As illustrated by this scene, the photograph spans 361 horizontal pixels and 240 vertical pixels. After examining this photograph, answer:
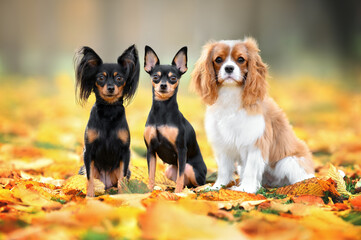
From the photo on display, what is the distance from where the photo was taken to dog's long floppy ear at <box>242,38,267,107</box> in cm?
366

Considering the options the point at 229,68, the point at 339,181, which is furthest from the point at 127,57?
the point at 339,181

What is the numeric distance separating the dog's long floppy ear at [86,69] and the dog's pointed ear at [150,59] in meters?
0.42

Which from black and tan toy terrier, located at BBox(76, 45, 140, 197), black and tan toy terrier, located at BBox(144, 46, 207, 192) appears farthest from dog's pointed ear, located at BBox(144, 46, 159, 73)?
black and tan toy terrier, located at BBox(76, 45, 140, 197)

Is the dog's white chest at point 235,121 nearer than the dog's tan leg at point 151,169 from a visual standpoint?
No

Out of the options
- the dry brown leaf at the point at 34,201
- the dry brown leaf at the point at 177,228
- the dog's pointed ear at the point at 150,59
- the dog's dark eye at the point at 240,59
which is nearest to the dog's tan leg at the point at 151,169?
the dog's pointed ear at the point at 150,59

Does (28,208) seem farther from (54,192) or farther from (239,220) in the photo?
(239,220)

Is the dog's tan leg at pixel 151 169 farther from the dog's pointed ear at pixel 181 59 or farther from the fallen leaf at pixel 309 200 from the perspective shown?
the fallen leaf at pixel 309 200

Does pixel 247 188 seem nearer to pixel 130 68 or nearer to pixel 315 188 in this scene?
pixel 315 188

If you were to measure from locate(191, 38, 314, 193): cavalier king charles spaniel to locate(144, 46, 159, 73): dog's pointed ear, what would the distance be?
1.68 feet

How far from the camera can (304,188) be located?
3365mm

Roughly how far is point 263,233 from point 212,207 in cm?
64

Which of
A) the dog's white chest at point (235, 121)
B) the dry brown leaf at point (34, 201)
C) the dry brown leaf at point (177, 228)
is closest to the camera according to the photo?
the dry brown leaf at point (177, 228)

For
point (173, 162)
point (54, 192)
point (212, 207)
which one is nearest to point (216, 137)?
point (173, 162)

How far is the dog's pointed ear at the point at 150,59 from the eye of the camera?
3.60 metres
